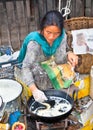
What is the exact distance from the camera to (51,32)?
2787 mm

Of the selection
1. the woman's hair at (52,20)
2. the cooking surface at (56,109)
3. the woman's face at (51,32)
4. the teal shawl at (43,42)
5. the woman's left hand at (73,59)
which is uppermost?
the woman's hair at (52,20)

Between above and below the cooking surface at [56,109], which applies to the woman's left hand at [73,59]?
above

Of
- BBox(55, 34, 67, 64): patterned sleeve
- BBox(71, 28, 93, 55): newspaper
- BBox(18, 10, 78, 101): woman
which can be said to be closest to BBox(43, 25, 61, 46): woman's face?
BBox(18, 10, 78, 101): woman

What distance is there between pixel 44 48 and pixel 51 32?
0.28m

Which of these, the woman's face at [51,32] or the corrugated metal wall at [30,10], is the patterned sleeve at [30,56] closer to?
the woman's face at [51,32]

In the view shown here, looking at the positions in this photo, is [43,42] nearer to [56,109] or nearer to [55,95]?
[55,95]

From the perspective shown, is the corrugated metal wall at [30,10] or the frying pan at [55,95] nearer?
the frying pan at [55,95]

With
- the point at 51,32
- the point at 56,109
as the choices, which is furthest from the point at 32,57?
the point at 56,109

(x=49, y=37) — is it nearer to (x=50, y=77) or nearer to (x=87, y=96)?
(x=50, y=77)

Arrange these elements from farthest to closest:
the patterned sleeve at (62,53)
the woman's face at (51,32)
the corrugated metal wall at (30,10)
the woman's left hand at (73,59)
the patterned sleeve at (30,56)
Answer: the corrugated metal wall at (30,10) < the patterned sleeve at (62,53) < the woman's left hand at (73,59) < the patterned sleeve at (30,56) < the woman's face at (51,32)

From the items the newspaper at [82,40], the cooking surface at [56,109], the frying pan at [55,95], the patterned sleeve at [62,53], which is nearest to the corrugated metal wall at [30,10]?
the newspaper at [82,40]

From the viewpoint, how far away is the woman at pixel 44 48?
2771mm

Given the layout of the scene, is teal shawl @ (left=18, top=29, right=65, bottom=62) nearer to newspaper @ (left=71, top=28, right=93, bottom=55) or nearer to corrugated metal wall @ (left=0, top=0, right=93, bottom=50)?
newspaper @ (left=71, top=28, right=93, bottom=55)

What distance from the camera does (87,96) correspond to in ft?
11.7
